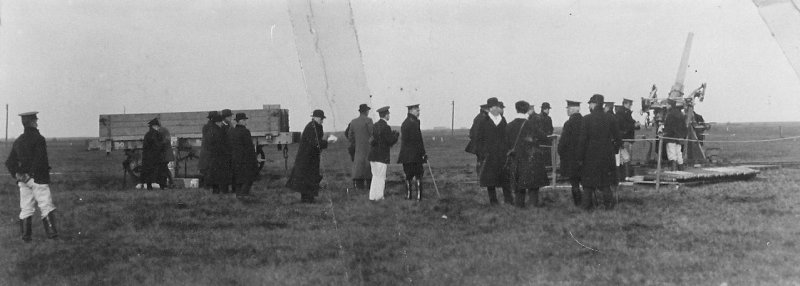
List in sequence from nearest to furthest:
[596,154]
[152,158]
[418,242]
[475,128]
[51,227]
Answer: [418,242] < [51,227] < [596,154] < [475,128] < [152,158]

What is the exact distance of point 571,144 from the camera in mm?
10438

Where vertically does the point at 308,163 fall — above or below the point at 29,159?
below

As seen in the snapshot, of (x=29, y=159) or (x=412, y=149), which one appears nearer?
(x=29, y=159)

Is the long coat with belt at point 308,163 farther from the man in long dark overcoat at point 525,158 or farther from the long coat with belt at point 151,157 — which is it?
the long coat with belt at point 151,157

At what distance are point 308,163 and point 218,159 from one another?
242cm

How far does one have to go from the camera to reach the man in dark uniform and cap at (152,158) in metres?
15.0

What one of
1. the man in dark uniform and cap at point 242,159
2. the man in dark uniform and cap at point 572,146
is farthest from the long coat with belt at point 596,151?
the man in dark uniform and cap at point 242,159

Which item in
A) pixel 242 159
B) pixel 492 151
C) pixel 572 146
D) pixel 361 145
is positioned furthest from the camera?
pixel 361 145

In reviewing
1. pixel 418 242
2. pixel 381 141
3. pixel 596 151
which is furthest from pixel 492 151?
pixel 418 242

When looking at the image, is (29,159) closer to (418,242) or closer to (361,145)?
(418,242)

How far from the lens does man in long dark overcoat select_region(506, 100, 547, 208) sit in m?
10.3

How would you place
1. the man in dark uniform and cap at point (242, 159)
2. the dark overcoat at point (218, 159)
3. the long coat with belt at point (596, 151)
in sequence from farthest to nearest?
the dark overcoat at point (218, 159), the man in dark uniform and cap at point (242, 159), the long coat with belt at point (596, 151)

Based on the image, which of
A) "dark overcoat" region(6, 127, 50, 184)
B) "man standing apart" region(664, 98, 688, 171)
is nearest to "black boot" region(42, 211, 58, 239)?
"dark overcoat" region(6, 127, 50, 184)

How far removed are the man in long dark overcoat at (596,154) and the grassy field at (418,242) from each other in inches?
11.9
